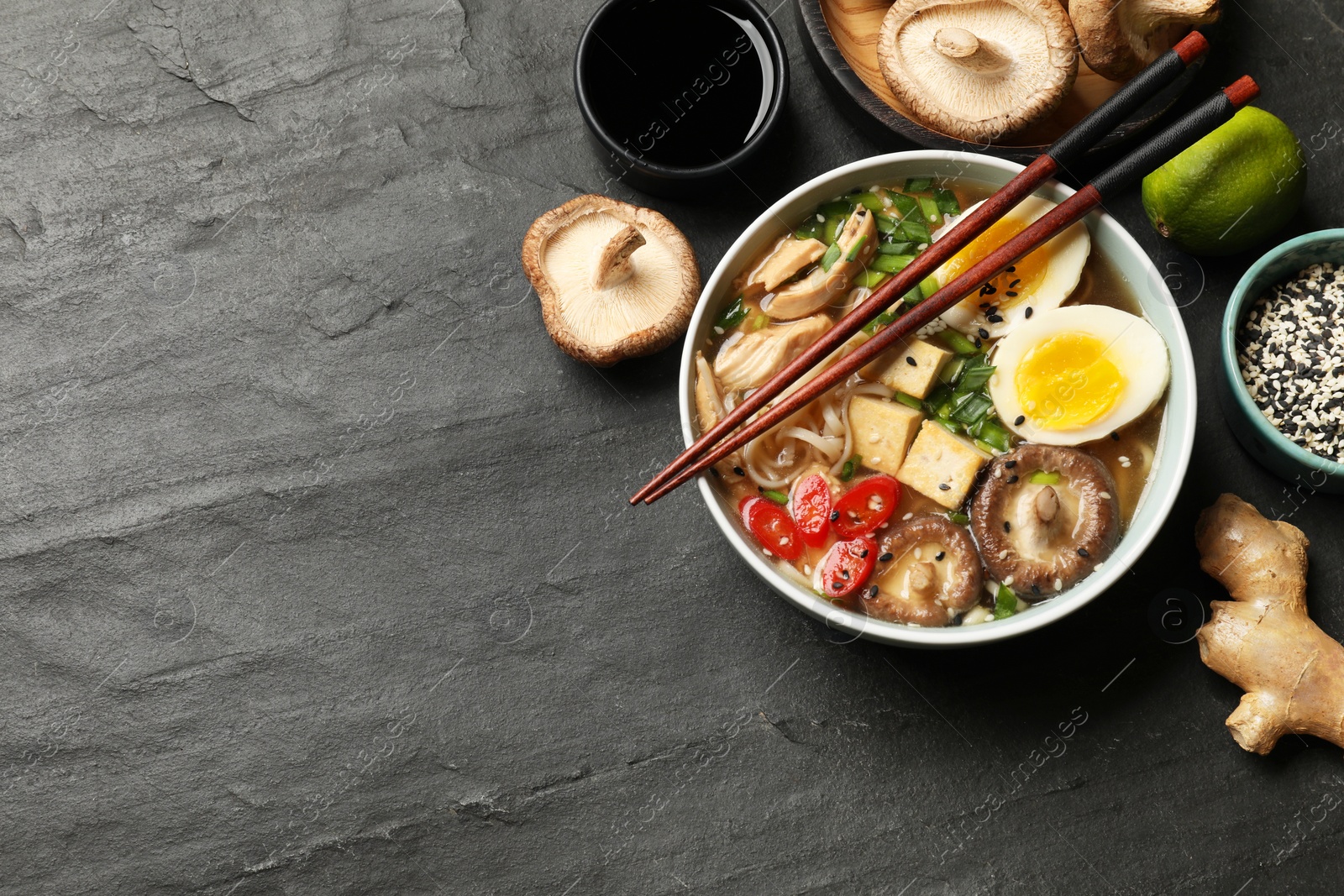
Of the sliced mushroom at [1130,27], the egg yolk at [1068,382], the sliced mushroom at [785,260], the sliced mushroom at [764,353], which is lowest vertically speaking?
the sliced mushroom at [764,353]

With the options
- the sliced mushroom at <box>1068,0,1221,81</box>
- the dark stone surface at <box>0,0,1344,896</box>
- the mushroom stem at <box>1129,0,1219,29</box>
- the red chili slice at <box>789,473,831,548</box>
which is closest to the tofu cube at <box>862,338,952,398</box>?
the red chili slice at <box>789,473,831,548</box>

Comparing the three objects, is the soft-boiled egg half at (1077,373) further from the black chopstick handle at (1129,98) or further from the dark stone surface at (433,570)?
the dark stone surface at (433,570)

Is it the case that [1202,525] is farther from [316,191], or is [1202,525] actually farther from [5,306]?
[5,306]

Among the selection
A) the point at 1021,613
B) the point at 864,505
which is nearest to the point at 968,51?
the point at 864,505

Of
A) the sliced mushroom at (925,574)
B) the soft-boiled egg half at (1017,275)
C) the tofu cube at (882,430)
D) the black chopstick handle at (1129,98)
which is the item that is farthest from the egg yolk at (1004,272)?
the sliced mushroom at (925,574)

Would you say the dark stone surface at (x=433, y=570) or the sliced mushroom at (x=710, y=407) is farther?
the dark stone surface at (x=433, y=570)

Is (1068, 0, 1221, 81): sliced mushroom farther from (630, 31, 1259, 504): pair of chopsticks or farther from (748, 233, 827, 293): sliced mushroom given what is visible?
(748, 233, 827, 293): sliced mushroom

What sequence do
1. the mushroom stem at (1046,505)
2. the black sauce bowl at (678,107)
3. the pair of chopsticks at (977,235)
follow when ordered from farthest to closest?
the black sauce bowl at (678,107) < the mushroom stem at (1046,505) < the pair of chopsticks at (977,235)

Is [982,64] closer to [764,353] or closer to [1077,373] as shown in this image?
[1077,373]
